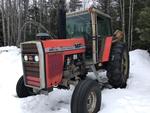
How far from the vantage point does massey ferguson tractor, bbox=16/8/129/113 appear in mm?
7258

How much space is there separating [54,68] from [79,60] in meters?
1.31

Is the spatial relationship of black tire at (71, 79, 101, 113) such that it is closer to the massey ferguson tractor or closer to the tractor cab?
the massey ferguson tractor

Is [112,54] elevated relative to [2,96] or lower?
elevated

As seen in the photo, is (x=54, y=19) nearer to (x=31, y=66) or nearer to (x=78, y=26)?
(x=78, y=26)

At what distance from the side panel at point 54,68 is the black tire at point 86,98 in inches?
24.0

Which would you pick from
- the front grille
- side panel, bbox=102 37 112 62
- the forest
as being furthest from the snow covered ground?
the forest

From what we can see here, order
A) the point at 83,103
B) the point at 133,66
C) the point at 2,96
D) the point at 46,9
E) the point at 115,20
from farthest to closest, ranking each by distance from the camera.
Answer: the point at 46,9 < the point at 115,20 < the point at 133,66 < the point at 2,96 < the point at 83,103

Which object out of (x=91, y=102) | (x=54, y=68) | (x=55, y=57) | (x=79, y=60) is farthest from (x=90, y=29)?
(x=91, y=102)

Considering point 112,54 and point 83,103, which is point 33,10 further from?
point 83,103

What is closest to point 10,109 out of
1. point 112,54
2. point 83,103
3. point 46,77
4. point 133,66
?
point 46,77

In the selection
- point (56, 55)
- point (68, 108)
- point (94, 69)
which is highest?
point (56, 55)

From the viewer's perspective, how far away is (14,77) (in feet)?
37.9

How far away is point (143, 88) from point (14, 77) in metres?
4.49

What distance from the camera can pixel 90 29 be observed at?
8.85m
